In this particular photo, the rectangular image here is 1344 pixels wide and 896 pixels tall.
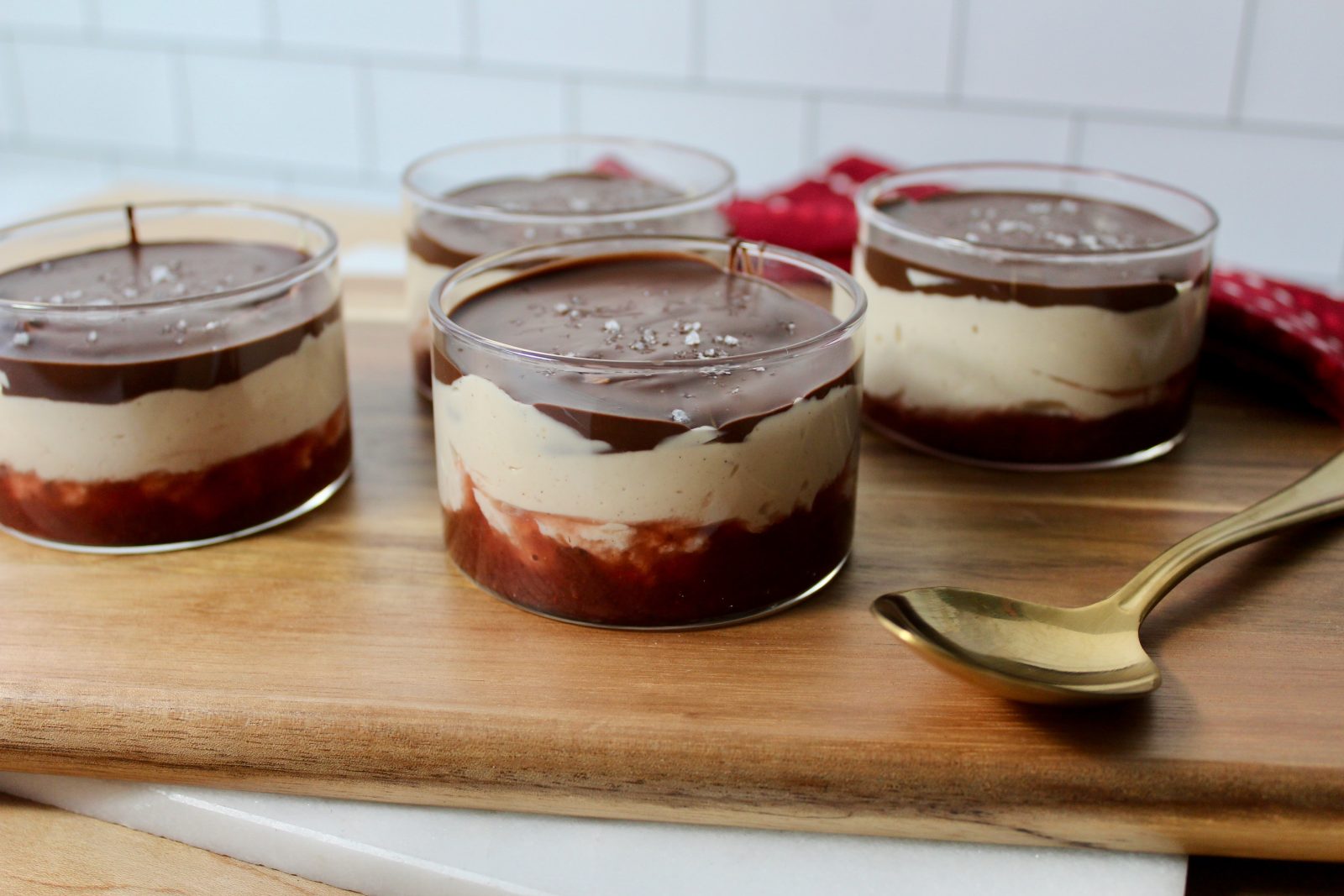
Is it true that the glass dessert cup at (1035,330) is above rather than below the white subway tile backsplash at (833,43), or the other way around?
below

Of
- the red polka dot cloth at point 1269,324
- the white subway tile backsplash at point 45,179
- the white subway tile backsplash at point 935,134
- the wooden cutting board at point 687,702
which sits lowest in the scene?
the white subway tile backsplash at point 45,179

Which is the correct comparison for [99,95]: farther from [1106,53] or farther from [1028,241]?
Answer: [1028,241]

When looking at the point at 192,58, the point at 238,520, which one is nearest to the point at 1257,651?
the point at 238,520

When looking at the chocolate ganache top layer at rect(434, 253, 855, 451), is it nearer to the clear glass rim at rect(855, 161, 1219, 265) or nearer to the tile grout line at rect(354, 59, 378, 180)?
the clear glass rim at rect(855, 161, 1219, 265)

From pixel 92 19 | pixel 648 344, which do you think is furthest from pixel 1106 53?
pixel 92 19

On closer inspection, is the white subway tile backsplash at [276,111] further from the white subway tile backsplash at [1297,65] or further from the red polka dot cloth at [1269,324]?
the white subway tile backsplash at [1297,65]

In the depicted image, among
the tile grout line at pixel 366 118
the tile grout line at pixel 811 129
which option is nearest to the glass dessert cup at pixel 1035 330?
the tile grout line at pixel 811 129

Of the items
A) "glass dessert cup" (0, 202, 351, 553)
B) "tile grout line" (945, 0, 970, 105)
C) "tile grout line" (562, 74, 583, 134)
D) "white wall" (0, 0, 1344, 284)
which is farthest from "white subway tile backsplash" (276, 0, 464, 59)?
"glass dessert cup" (0, 202, 351, 553)
